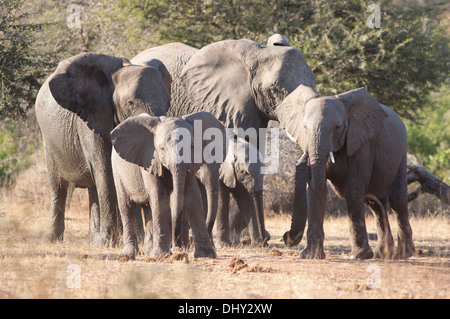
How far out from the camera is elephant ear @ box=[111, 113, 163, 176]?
7965 mm

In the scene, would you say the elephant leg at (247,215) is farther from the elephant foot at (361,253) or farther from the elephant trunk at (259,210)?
the elephant foot at (361,253)

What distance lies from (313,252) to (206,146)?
1.57 meters

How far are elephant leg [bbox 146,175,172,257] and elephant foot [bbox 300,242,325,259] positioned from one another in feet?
4.73

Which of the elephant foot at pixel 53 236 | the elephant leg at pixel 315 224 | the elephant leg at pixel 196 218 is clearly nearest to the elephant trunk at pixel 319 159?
the elephant leg at pixel 315 224

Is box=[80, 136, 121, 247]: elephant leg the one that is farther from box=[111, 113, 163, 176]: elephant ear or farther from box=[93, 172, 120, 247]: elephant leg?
box=[111, 113, 163, 176]: elephant ear

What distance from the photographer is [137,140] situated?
8.01 metres

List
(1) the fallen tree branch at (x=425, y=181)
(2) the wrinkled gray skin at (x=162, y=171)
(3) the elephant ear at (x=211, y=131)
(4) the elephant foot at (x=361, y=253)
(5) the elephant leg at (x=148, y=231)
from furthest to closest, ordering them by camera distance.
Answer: (1) the fallen tree branch at (x=425, y=181) < (5) the elephant leg at (x=148, y=231) < (4) the elephant foot at (x=361, y=253) < (3) the elephant ear at (x=211, y=131) < (2) the wrinkled gray skin at (x=162, y=171)

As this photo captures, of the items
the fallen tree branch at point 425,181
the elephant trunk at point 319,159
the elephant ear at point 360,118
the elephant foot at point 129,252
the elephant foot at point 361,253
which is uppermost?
the elephant ear at point 360,118

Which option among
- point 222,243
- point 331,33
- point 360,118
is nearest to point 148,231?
point 222,243

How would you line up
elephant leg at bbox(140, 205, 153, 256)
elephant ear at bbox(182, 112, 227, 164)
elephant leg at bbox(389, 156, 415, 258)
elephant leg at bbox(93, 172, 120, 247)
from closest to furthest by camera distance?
elephant ear at bbox(182, 112, 227, 164) → elephant leg at bbox(140, 205, 153, 256) → elephant leg at bbox(389, 156, 415, 258) → elephant leg at bbox(93, 172, 120, 247)

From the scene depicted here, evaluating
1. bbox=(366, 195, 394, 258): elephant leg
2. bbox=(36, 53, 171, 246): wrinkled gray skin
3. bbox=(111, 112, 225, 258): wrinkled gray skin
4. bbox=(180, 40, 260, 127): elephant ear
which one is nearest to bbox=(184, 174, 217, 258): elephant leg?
bbox=(111, 112, 225, 258): wrinkled gray skin

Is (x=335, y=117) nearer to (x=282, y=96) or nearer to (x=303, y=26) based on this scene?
(x=282, y=96)

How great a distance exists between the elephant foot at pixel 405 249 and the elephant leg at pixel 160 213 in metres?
2.56

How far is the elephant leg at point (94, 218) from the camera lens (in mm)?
9906
